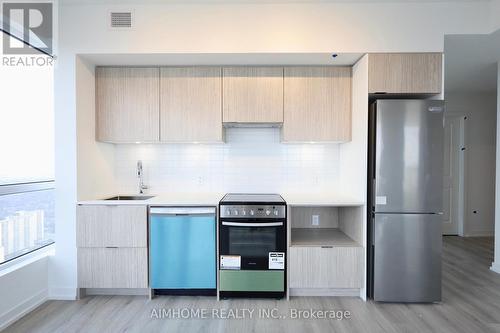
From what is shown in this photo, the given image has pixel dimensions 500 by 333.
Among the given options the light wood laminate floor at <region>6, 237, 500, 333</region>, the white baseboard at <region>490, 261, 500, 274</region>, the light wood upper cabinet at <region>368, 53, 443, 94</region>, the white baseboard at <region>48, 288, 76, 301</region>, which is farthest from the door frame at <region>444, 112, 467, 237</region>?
the white baseboard at <region>48, 288, 76, 301</region>

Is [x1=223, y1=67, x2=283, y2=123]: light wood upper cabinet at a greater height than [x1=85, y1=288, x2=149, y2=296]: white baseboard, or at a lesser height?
greater

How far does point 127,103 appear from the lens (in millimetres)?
2855

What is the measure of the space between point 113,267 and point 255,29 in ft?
8.76

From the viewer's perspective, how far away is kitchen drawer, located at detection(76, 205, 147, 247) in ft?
8.43

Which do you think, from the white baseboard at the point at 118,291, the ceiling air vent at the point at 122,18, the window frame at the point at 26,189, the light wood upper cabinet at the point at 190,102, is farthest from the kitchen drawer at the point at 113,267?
the ceiling air vent at the point at 122,18

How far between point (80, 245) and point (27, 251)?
487 millimetres

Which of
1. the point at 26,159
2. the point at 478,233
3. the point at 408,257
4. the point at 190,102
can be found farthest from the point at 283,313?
the point at 478,233

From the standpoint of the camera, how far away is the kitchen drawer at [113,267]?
2578 millimetres

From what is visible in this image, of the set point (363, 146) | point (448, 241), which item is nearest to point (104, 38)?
point (363, 146)

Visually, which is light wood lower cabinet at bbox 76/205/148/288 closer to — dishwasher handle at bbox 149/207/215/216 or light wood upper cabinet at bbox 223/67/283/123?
dishwasher handle at bbox 149/207/215/216

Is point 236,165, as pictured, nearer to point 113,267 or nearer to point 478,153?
point 113,267

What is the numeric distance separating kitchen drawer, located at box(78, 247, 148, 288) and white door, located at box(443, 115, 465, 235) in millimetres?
5218

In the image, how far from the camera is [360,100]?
2.62m

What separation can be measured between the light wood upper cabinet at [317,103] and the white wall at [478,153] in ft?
11.0
